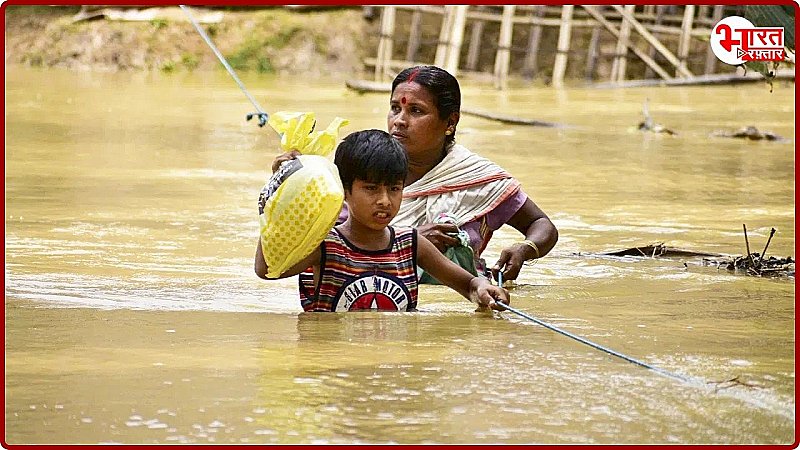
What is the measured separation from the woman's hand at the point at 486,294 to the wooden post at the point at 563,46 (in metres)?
14.8

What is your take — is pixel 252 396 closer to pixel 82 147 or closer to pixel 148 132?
pixel 82 147

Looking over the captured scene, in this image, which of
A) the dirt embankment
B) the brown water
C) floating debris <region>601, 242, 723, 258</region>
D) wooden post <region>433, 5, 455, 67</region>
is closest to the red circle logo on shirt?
the brown water

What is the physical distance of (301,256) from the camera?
161 inches

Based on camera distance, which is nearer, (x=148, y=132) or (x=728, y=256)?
(x=728, y=256)

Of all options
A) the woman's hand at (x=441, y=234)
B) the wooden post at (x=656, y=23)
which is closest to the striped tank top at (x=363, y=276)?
the woman's hand at (x=441, y=234)

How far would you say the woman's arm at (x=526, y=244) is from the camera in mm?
4777

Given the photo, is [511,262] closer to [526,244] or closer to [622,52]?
[526,244]

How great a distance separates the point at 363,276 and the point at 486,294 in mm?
389

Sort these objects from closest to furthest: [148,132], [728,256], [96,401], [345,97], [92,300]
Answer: [96,401] < [92,300] < [728,256] < [148,132] < [345,97]

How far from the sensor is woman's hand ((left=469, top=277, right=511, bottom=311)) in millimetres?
4160

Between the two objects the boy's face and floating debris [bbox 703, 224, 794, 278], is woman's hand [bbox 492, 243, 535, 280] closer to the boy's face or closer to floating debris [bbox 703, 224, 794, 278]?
the boy's face

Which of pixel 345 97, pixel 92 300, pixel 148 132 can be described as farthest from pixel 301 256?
pixel 345 97

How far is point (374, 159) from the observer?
4.07 meters

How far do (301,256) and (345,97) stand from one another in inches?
461
